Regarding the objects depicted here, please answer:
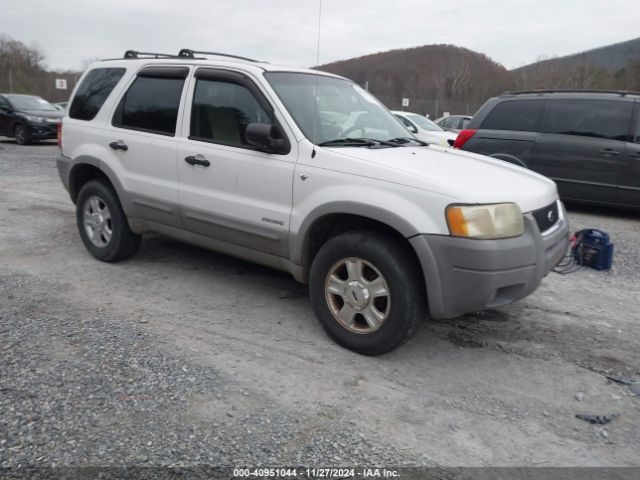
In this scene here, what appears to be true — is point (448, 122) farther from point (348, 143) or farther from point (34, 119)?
point (348, 143)

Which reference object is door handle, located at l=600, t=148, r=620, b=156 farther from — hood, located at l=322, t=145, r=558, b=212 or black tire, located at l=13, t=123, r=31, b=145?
black tire, located at l=13, t=123, r=31, b=145

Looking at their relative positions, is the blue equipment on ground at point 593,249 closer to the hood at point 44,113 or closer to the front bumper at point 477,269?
the front bumper at point 477,269

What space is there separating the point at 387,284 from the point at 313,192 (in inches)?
31.7

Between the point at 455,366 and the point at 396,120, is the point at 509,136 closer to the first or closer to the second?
the point at 396,120

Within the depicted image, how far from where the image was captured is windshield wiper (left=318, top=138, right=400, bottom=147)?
3812mm

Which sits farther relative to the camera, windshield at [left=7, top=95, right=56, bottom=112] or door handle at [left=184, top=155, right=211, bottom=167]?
windshield at [left=7, top=95, right=56, bottom=112]

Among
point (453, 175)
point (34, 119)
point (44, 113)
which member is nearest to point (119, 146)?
point (453, 175)

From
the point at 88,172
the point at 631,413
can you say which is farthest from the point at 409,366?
the point at 88,172

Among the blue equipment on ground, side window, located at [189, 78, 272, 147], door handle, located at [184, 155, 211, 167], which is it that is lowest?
the blue equipment on ground

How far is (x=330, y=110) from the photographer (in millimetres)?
4180

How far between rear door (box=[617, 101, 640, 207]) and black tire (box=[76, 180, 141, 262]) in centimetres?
662

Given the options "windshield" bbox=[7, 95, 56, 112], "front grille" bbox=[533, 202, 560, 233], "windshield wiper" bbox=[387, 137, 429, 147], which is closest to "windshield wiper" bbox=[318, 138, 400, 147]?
"windshield wiper" bbox=[387, 137, 429, 147]

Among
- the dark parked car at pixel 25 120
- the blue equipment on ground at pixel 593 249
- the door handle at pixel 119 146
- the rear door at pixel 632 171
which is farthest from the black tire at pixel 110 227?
the dark parked car at pixel 25 120

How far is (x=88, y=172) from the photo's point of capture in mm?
5340
